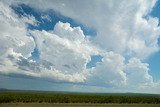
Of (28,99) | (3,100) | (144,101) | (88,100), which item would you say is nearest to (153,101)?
(144,101)

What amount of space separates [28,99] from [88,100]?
54.3 feet

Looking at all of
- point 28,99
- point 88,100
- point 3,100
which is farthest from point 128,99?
point 3,100

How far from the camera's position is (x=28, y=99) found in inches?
3162

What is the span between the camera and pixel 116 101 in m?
81.9

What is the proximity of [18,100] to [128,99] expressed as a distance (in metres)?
31.3

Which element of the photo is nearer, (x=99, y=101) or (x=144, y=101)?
(x=99, y=101)

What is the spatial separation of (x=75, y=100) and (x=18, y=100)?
15.4m

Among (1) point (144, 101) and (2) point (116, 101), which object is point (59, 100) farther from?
(1) point (144, 101)

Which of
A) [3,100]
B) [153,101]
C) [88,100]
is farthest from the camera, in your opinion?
[153,101]

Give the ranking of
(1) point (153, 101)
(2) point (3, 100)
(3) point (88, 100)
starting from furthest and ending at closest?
(1) point (153, 101), (3) point (88, 100), (2) point (3, 100)

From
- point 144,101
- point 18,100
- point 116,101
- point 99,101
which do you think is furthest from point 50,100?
point 144,101

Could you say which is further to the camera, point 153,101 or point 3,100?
point 153,101

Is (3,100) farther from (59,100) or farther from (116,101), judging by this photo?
(116,101)

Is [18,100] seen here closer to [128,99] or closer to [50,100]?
[50,100]
